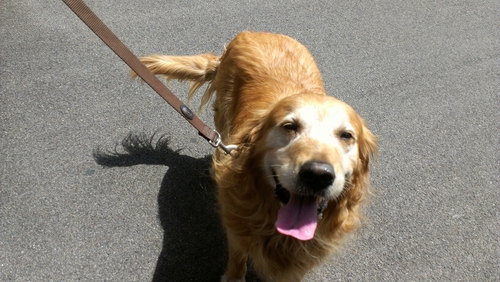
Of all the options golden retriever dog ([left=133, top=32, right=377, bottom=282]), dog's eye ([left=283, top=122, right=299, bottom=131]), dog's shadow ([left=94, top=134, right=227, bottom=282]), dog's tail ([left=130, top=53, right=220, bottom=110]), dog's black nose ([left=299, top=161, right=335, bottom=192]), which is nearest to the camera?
dog's black nose ([left=299, top=161, right=335, bottom=192])

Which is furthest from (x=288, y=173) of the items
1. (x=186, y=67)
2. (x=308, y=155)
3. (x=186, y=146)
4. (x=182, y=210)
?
(x=186, y=67)

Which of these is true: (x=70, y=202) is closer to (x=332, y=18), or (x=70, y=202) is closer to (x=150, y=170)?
(x=150, y=170)

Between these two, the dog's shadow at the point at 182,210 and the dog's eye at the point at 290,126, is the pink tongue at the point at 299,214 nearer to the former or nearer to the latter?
the dog's eye at the point at 290,126

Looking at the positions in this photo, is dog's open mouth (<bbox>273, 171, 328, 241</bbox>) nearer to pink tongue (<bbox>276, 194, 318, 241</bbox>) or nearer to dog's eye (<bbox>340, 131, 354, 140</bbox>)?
pink tongue (<bbox>276, 194, 318, 241</bbox>)

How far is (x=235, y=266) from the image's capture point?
8.86 feet

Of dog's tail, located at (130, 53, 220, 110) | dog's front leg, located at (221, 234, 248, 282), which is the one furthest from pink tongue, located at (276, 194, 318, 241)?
dog's tail, located at (130, 53, 220, 110)

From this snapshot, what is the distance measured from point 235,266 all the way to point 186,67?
1694 mm

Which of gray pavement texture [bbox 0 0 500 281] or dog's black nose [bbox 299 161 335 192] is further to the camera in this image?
gray pavement texture [bbox 0 0 500 281]

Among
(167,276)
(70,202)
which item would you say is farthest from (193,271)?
(70,202)

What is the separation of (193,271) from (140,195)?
26.8 inches

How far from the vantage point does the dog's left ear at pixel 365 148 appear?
7.97ft

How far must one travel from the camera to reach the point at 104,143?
3422 mm

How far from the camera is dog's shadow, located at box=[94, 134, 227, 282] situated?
Result: 2.84 meters

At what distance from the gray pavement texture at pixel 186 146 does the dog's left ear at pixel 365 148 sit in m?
0.65
